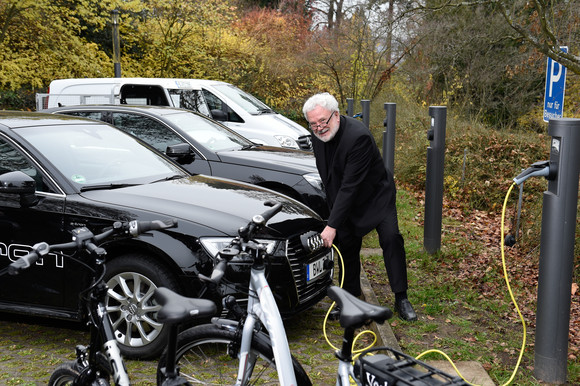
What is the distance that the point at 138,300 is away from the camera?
4.36m

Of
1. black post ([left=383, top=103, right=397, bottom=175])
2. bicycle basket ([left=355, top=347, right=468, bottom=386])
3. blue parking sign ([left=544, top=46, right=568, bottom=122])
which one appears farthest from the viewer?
black post ([left=383, top=103, right=397, bottom=175])

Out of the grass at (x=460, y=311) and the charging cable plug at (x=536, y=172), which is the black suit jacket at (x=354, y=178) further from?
the charging cable plug at (x=536, y=172)

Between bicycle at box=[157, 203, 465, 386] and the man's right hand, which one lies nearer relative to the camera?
bicycle at box=[157, 203, 465, 386]

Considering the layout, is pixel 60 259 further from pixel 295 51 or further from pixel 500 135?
pixel 295 51

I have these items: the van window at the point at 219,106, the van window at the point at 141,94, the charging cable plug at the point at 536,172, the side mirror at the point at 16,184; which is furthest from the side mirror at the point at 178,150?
the van window at the point at 141,94

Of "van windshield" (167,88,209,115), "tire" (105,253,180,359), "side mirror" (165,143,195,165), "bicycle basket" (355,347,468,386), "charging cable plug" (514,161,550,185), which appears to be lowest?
"tire" (105,253,180,359)

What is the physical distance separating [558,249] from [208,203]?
7.72 ft

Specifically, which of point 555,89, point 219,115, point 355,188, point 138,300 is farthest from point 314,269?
point 219,115

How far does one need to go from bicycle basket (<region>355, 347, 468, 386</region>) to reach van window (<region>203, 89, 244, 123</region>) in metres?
9.67

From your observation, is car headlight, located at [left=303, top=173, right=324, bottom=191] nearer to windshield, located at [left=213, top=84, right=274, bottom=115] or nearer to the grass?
the grass

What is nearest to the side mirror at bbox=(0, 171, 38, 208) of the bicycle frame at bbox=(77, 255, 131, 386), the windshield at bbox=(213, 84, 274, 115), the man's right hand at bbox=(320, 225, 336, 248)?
the bicycle frame at bbox=(77, 255, 131, 386)

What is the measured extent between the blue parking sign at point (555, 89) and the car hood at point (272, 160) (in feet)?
8.30

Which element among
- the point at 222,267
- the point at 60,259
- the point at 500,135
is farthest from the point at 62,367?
the point at 500,135

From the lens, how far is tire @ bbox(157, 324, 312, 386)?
9.15 feet
